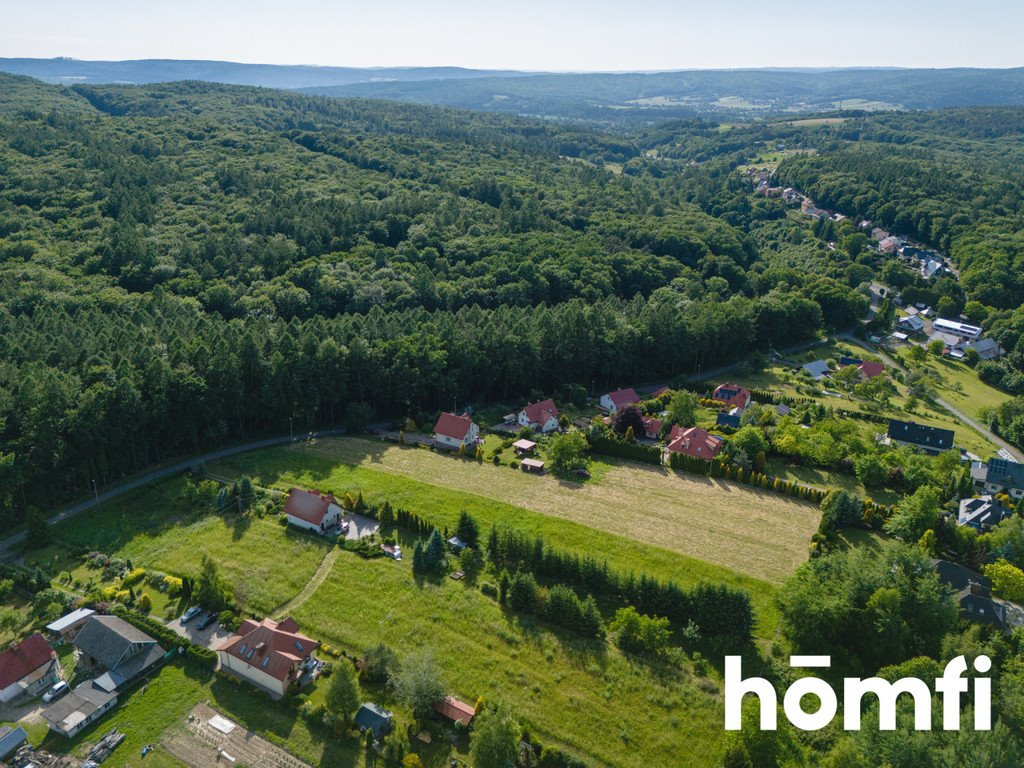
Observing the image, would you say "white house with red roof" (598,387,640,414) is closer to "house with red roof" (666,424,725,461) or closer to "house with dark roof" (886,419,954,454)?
"house with red roof" (666,424,725,461)

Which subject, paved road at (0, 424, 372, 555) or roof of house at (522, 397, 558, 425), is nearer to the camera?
paved road at (0, 424, 372, 555)

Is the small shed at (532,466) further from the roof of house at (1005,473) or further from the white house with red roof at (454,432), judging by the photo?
the roof of house at (1005,473)

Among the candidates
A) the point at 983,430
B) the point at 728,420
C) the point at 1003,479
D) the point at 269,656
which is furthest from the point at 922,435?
the point at 269,656

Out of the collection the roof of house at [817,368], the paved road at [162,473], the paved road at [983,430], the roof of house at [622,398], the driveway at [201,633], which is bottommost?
the paved road at [983,430]

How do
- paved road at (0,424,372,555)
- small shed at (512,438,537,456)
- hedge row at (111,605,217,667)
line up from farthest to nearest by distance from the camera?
small shed at (512,438,537,456), paved road at (0,424,372,555), hedge row at (111,605,217,667)

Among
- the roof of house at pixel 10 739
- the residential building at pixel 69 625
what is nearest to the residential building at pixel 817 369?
the residential building at pixel 69 625

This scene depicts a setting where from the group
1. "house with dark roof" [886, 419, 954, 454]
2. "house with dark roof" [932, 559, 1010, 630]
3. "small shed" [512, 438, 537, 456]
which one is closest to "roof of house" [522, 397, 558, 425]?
"small shed" [512, 438, 537, 456]
